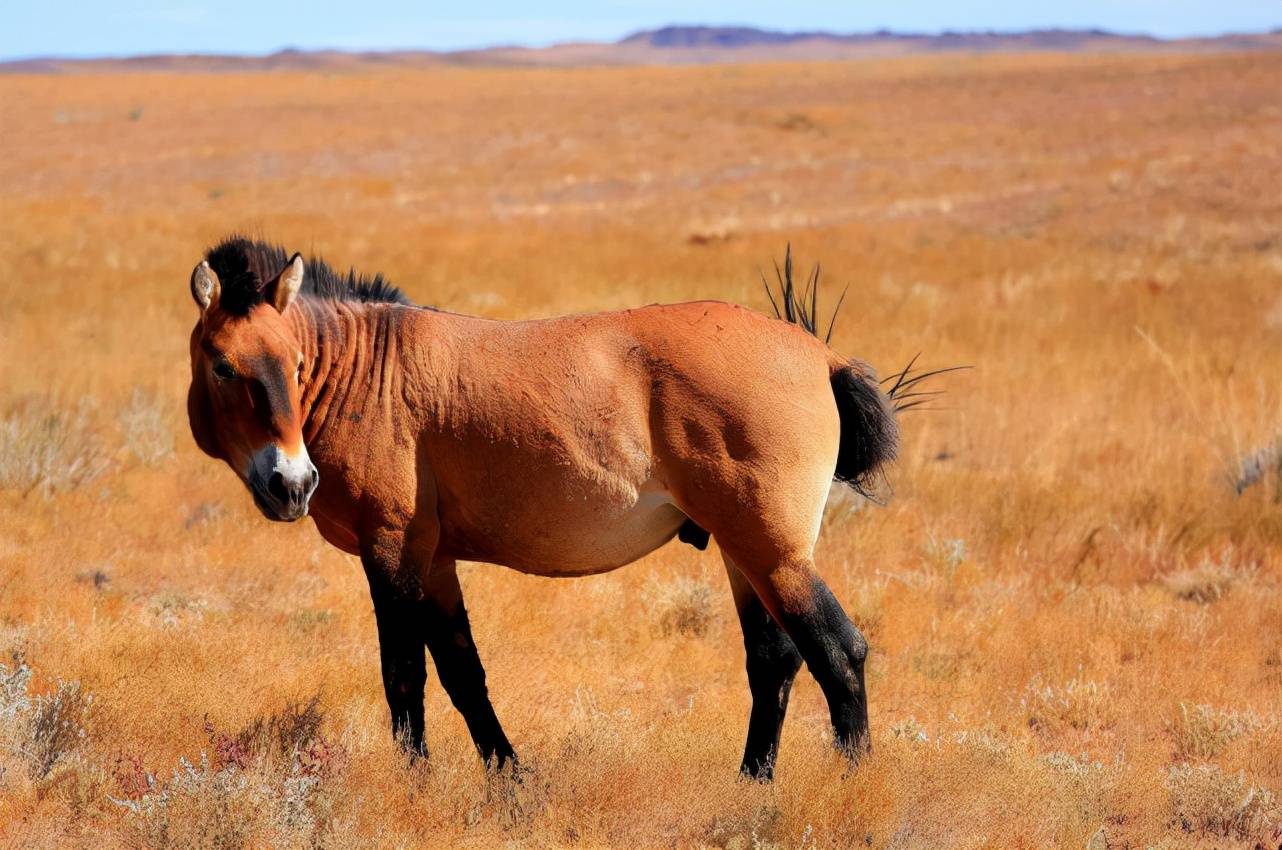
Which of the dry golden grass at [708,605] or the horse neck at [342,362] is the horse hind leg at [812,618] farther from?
the horse neck at [342,362]

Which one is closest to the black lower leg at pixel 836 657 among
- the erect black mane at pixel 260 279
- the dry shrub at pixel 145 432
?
the erect black mane at pixel 260 279

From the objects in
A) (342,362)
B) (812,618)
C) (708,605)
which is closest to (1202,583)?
(708,605)

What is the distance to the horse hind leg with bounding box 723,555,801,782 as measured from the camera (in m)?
4.73

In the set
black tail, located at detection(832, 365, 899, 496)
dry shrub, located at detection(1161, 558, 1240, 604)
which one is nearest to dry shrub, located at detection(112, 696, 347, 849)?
black tail, located at detection(832, 365, 899, 496)

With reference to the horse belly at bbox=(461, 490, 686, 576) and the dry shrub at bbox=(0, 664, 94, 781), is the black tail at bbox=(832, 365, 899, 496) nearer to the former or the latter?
the horse belly at bbox=(461, 490, 686, 576)

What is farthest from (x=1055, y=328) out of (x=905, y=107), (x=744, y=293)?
(x=905, y=107)

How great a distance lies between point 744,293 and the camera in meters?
17.4

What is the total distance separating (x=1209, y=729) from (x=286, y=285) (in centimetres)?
435

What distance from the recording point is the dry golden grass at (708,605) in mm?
4512

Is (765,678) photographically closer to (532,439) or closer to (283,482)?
(532,439)

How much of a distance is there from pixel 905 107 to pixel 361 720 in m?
61.2

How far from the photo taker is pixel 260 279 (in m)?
4.45

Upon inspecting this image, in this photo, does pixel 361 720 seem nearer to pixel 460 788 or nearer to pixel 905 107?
pixel 460 788

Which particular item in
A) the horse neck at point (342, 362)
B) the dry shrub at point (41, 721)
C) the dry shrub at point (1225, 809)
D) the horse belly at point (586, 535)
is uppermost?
the horse neck at point (342, 362)
